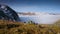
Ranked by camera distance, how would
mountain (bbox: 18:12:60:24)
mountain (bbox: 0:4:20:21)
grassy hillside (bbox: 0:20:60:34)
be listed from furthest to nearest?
mountain (bbox: 18:12:60:24) → mountain (bbox: 0:4:20:21) → grassy hillside (bbox: 0:20:60:34)

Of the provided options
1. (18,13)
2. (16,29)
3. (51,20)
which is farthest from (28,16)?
(16,29)

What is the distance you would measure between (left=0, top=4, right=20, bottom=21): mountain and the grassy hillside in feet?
1.23

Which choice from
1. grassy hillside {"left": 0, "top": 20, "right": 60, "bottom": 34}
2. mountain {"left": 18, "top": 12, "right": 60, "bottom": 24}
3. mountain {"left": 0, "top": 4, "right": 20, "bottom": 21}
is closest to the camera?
grassy hillside {"left": 0, "top": 20, "right": 60, "bottom": 34}

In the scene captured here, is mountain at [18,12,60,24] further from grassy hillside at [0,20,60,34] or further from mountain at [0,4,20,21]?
grassy hillside at [0,20,60,34]

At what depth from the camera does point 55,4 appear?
9062 mm

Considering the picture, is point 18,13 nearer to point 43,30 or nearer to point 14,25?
point 14,25

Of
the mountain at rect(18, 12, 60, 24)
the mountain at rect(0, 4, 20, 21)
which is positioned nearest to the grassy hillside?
the mountain at rect(0, 4, 20, 21)

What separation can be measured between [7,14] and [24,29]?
4.79 ft

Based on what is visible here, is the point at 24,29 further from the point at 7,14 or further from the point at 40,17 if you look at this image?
the point at 40,17

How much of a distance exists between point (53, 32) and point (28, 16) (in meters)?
1.67

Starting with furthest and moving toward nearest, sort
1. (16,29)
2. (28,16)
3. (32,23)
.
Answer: (28,16) → (32,23) → (16,29)

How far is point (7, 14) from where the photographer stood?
329 inches

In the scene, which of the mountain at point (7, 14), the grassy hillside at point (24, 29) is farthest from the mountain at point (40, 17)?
the grassy hillside at point (24, 29)

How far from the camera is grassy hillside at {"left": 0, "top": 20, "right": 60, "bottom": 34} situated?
7071mm
